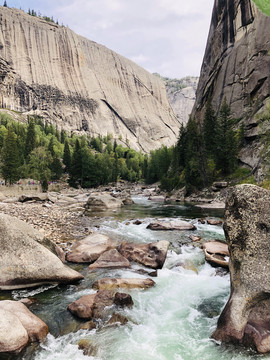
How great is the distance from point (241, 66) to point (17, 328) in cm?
6797

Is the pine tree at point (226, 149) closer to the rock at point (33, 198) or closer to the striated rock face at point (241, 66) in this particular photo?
the striated rock face at point (241, 66)

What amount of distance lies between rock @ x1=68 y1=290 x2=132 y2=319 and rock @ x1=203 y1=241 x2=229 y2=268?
5.37 m

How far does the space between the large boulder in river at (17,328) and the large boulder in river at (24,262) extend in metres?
1.81

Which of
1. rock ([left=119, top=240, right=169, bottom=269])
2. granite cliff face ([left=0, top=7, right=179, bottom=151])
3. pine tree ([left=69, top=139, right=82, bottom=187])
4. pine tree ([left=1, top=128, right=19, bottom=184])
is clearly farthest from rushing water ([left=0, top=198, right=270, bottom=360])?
granite cliff face ([left=0, top=7, right=179, bottom=151])

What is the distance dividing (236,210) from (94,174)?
218 feet

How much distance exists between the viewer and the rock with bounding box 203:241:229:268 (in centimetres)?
1052

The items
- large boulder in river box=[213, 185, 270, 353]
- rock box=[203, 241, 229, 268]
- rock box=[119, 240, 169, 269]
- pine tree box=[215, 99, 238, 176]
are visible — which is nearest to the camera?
large boulder in river box=[213, 185, 270, 353]

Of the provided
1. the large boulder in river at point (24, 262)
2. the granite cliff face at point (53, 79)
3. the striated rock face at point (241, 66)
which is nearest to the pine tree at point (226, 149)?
the striated rock face at point (241, 66)

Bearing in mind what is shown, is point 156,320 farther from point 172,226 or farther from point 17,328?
point 172,226

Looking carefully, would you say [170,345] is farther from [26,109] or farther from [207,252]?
[26,109]

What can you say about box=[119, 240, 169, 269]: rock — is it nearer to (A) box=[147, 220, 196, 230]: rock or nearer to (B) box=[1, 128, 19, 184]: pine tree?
(A) box=[147, 220, 196, 230]: rock

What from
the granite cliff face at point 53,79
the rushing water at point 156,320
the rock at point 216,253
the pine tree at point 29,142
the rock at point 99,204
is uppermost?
the granite cliff face at point 53,79

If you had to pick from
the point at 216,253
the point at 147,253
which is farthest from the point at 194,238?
the point at 147,253

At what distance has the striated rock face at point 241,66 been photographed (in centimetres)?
4503
